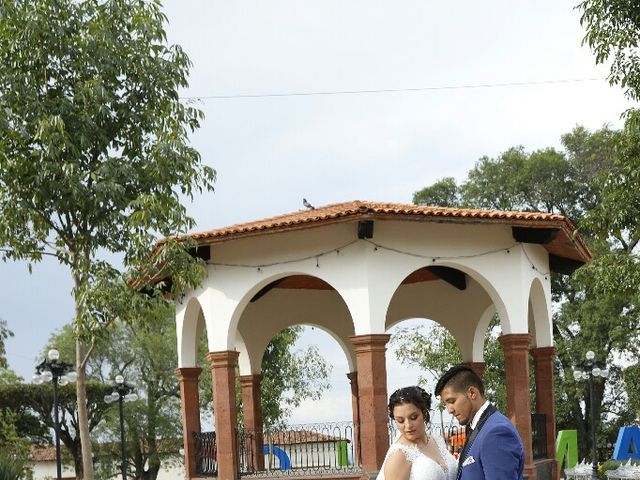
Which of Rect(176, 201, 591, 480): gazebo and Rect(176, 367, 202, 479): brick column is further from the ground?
Rect(176, 201, 591, 480): gazebo

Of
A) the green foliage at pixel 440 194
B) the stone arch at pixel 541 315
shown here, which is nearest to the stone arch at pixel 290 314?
the stone arch at pixel 541 315

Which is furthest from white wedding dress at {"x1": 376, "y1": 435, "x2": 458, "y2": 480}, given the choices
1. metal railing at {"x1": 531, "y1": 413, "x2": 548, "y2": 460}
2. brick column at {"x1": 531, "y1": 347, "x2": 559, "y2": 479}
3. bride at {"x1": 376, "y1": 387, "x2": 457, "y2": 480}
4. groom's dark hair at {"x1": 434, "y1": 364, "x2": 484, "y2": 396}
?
brick column at {"x1": 531, "y1": 347, "x2": 559, "y2": 479}

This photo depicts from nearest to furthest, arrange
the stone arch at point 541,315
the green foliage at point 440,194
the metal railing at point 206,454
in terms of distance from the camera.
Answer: the metal railing at point 206,454
the stone arch at point 541,315
the green foliage at point 440,194

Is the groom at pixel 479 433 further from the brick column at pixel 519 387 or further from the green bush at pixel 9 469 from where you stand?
the brick column at pixel 519 387

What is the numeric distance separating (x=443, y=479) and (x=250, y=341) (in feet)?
53.7

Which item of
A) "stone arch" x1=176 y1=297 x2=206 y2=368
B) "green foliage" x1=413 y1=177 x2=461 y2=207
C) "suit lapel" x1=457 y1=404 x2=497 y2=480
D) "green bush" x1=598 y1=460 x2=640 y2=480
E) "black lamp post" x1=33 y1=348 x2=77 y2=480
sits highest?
"green foliage" x1=413 y1=177 x2=461 y2=207

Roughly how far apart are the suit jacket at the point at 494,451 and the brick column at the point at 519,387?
12.6 meters

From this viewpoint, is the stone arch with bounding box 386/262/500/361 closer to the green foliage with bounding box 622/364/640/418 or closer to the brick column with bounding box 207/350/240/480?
the brick column with bounding box 207/350/240/480

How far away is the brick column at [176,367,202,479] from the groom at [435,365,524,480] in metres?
13.7

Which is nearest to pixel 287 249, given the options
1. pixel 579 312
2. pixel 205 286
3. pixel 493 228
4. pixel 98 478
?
pixel 205 286

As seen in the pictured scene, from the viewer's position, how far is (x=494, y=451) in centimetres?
516

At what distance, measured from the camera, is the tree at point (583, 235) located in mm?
32156

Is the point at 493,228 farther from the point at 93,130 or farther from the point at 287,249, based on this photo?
the point at 93,130

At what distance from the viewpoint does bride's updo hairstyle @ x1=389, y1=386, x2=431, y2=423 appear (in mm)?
5633
